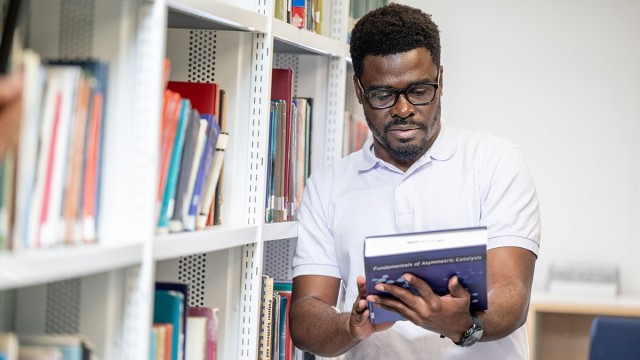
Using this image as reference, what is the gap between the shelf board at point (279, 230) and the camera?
2174 mm

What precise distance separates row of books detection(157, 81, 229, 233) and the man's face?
1.20ft

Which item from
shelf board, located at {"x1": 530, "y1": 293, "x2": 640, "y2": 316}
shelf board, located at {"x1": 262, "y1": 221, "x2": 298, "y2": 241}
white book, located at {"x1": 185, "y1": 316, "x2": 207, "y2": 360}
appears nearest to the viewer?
white book, located at {"x1": 185, "y1": 316, "x2": 207, "y2": 360}

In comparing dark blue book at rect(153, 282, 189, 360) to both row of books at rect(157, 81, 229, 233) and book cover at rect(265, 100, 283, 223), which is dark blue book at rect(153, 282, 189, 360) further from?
book cover at rect(265, 100, 283, 223)

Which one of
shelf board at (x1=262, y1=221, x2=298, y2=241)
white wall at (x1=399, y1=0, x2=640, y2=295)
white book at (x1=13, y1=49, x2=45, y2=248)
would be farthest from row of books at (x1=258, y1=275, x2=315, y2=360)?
white wall at (x1=399, y1=0, x2=640, y2=295)

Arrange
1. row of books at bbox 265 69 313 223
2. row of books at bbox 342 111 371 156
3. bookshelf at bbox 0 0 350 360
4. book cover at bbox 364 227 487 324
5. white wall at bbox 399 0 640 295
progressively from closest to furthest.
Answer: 1. bookshelf at bbox 0 0 350 360
2. book cover at bbox 364 227 487 324
3. row of books at bbox 265 69 313 223
4. row of books at bbox 342 111 371 156
5. white wall at bbox 399 0 640 295

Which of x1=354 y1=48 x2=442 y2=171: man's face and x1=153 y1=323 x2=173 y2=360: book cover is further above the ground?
x1=354 y1=48 x2=442 y2=171: man's face

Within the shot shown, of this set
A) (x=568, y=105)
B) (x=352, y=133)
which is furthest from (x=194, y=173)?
(x=568, y=105)

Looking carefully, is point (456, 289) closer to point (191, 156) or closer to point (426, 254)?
point (426, 254)

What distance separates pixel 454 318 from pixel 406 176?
47cm

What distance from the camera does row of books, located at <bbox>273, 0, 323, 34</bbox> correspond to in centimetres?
233

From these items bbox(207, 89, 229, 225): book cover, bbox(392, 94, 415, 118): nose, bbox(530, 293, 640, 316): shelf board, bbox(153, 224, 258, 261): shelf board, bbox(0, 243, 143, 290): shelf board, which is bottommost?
bbox(530, 293, 640, 316): shelf board

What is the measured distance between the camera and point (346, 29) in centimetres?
284

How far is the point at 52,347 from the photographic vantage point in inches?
53.8

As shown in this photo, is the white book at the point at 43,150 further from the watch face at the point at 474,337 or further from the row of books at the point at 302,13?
the row of books at the point at 302,13
